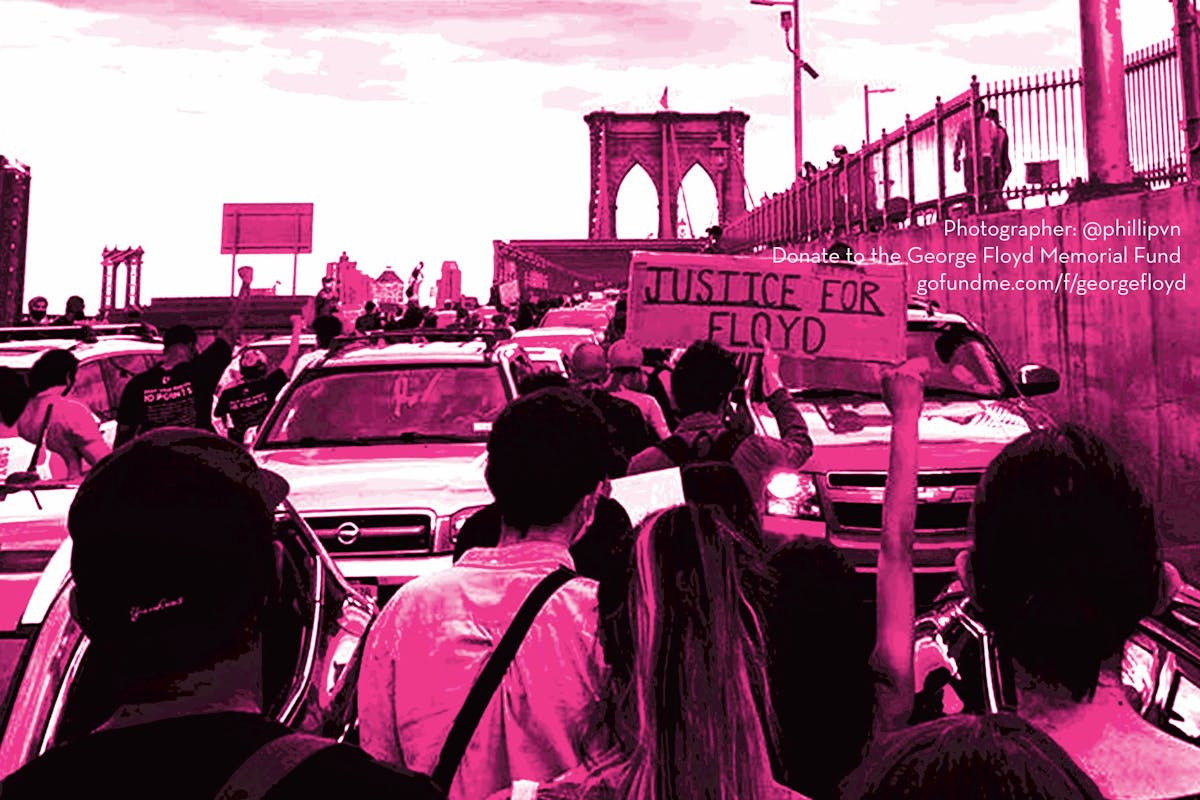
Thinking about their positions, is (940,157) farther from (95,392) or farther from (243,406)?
(243,406)

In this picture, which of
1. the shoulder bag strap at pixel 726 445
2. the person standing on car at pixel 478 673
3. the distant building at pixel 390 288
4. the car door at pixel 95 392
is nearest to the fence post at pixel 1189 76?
the shoulder bag strap at pixel 726 445

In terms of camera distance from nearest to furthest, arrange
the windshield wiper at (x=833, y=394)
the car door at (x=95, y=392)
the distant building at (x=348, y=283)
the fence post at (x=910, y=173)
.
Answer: the windshield wiper at (x=833, y=394)
the car door at (x=95, y=392)
the fence post at (x=910, y=173)
the distant building at (x=348, y=283)

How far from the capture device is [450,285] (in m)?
32.8

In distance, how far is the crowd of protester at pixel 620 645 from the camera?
136cm

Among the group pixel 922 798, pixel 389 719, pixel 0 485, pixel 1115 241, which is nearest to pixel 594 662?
pixel 389 719

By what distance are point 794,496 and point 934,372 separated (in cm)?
225

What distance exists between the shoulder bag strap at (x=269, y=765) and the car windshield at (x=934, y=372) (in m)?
6.58

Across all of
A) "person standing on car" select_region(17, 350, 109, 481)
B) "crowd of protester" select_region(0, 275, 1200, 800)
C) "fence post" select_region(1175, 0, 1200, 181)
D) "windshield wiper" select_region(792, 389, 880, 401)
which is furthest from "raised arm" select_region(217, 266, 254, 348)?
"fence post" select_region(1175, 0, 1200, 181)

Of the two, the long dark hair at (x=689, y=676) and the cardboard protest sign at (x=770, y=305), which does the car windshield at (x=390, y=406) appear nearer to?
the cardboard protest sign at (x=770, y=305)

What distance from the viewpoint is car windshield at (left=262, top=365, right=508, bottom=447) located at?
698 cm

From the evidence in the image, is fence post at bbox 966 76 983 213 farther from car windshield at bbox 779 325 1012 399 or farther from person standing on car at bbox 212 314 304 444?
person standing on car at bbox 212 314 304 444

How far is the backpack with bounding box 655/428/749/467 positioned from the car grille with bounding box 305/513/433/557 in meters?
1.82

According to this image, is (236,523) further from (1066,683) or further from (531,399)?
(1066,683)

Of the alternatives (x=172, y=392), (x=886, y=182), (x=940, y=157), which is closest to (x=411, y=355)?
(x=172, y=392)
